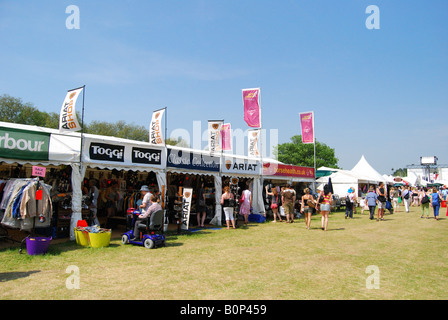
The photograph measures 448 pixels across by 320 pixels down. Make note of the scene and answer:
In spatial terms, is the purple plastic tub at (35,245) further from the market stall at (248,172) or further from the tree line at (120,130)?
the tree line at (120,130)

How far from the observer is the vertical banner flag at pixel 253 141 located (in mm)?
15352

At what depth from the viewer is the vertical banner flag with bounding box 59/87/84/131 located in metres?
8.19

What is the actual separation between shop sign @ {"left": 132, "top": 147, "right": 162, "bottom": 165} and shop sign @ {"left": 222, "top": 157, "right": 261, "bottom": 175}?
332cm

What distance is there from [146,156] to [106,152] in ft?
4.57

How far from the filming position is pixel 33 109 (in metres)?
41.1

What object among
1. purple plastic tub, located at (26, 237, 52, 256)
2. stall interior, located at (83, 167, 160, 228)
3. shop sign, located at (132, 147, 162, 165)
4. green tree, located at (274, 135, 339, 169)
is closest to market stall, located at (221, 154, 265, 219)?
stall interior, located at (83, 167, 160, 228)

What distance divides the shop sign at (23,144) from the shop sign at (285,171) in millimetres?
10219

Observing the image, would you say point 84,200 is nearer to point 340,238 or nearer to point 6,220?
point 6,220

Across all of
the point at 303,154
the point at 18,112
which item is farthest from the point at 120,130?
the point at 303,154

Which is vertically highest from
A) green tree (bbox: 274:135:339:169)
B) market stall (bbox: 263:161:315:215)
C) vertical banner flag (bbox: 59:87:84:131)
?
green tree (bbox: 274:135:339:169)

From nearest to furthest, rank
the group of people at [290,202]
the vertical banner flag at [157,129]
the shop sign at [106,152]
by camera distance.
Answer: the group of people at [290,202] < the shop sign at [106,152] < the vertical banner flag at [157,129]

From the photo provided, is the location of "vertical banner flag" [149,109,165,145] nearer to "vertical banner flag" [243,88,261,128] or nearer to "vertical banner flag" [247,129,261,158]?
"vertical banner flag" [243,88,261,128]

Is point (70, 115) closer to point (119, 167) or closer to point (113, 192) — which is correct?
point (119, 167)

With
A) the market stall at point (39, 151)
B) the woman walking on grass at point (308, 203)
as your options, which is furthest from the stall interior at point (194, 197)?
the woman walking on grass at point (308, 203)
